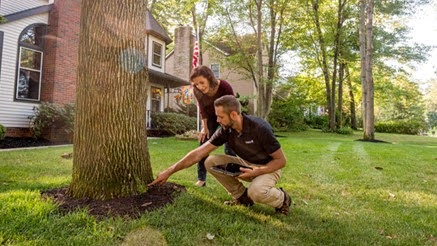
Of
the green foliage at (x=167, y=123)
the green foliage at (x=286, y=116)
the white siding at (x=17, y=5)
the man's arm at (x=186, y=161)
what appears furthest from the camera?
the green foliage at (x=286, y=116)

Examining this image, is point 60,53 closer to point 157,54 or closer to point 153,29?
point 153,29

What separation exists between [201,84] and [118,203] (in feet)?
4.70

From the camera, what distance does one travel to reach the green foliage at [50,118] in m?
9.45

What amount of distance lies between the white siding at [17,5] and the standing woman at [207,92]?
1006cm

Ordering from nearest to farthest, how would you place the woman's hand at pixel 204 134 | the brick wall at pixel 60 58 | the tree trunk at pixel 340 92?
the woman's hand at pixel 204 134 < the brick wall at pixel 60 58 < the tree trunk at pixel 340 92

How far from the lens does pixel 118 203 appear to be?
2.48 m

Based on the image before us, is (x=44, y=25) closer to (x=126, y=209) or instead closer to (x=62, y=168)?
(x=62, y=168)

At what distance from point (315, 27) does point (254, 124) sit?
2061 centimetres

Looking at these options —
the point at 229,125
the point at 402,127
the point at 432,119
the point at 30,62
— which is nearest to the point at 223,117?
the point at 229,125

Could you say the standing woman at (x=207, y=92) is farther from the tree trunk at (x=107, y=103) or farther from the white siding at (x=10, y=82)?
the white siding at (x=10, y=82)

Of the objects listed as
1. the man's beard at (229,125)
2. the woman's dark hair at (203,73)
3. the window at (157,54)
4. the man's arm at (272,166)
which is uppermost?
the window at (157,54)

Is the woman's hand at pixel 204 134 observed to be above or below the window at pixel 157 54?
below

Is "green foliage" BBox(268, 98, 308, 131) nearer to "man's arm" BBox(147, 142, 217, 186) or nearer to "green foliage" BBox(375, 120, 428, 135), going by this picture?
"green foliage" BBox(375, 120, 428, 135)

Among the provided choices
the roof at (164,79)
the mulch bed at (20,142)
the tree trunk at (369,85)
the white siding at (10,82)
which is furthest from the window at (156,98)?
the tree trunk at (369,85)
